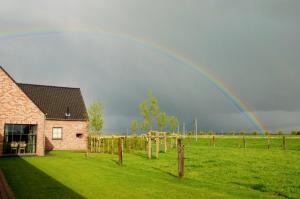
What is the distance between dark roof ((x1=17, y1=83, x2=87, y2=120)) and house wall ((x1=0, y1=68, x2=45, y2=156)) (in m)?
10.6

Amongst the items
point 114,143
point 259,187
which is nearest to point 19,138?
point 114,143

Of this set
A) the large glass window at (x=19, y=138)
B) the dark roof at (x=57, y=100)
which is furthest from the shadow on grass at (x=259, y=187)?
the dark roof at (x=57, y=100)

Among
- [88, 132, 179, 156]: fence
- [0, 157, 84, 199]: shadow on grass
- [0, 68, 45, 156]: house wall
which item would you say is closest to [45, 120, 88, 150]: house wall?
[88, 132, 179, 156]: fence

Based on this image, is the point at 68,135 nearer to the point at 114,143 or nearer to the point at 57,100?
the point at 57,100

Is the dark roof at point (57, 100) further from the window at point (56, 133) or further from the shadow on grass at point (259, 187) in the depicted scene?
the shadow on grass at point (259, 187)

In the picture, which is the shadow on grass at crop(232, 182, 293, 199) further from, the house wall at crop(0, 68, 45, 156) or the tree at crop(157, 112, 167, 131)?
the tree at crop(157, 112, 167, 131)

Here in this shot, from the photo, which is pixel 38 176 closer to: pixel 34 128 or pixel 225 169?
pixel 225 169

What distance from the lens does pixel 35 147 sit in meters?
28.8

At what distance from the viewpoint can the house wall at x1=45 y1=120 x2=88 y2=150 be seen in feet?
128

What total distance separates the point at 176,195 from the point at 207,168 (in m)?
8.44

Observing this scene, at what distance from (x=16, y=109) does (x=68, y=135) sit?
12.8m

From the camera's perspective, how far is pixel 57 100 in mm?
42625

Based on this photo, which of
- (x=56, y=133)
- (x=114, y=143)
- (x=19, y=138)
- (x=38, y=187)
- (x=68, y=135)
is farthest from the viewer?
(x=68, y=135)

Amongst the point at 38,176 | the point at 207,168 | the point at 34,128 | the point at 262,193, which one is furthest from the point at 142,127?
the point at 262,193
